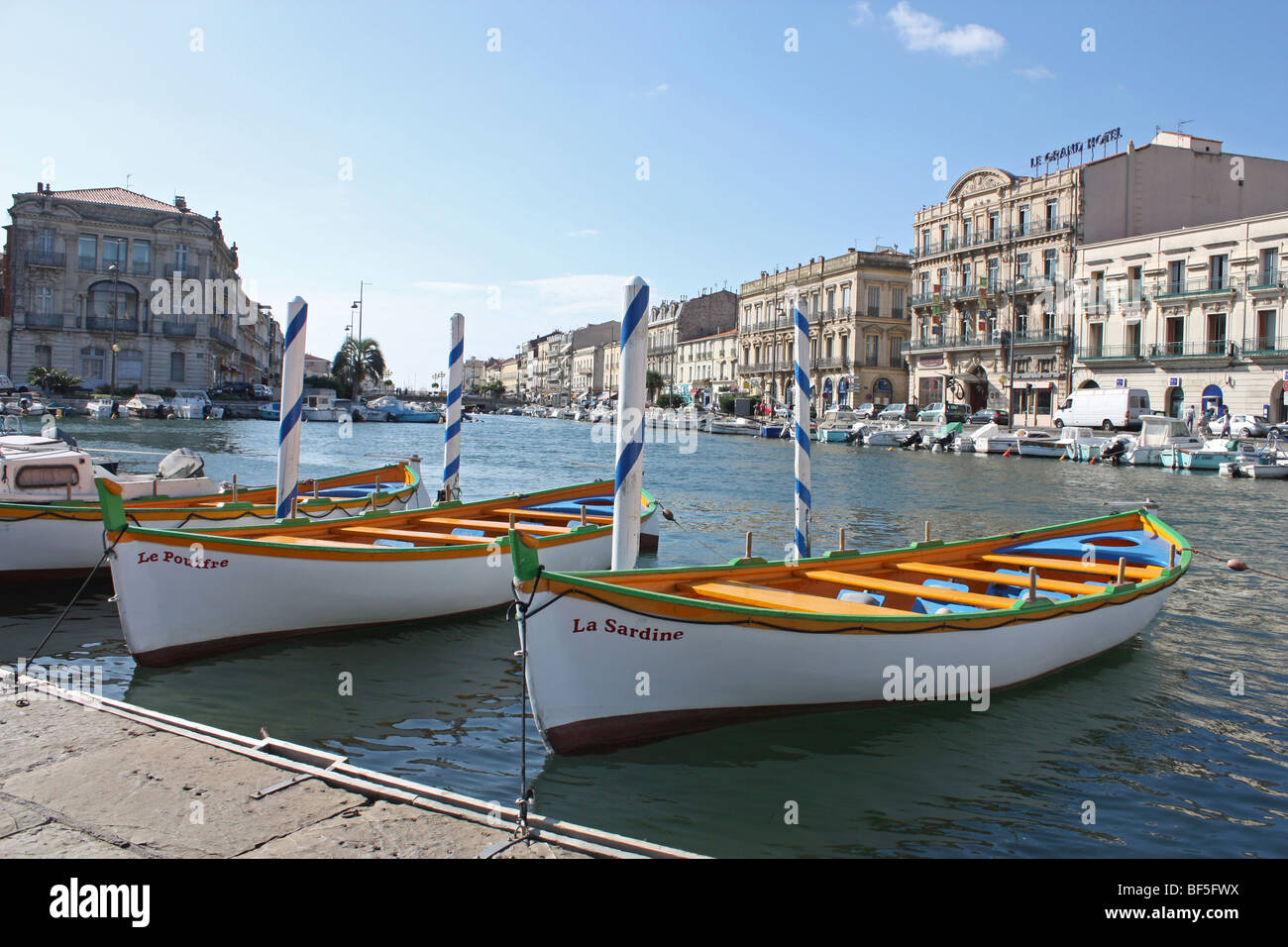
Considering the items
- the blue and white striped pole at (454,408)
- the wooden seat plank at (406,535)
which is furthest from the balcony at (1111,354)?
the wooden seat plank at (406,535)

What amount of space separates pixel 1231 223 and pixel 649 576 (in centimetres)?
4913

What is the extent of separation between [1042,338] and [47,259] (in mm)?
67593

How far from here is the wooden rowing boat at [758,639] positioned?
623cm

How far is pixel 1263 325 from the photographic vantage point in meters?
43.6

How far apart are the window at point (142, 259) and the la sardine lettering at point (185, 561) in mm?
68105

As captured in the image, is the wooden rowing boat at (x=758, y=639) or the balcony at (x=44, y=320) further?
the balcony at (x=44, y=320)

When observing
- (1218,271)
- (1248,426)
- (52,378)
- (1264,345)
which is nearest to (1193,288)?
(1218,271)

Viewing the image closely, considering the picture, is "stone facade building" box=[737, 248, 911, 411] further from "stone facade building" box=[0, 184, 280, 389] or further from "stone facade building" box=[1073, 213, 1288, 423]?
"stone facade building" box=[0, 184, 280, 389]

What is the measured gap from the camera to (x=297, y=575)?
909 cm

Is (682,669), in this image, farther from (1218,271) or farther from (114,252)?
(114,252)

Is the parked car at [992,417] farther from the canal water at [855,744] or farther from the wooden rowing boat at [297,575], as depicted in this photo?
the wooden rowing boat at [297,575]

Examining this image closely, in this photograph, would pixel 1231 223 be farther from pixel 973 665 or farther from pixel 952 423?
pixel 973 665

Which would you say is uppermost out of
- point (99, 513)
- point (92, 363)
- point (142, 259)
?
point (142, 259)
